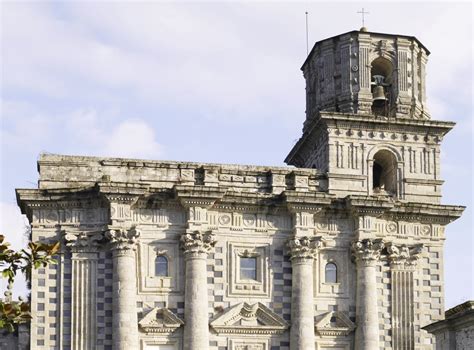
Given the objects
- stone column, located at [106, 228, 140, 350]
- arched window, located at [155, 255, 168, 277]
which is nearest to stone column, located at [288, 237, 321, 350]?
arched window, located at [155, 255, 168, 277]

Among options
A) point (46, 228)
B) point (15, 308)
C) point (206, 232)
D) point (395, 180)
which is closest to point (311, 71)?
point (395, 180)

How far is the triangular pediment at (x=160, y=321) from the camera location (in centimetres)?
3678

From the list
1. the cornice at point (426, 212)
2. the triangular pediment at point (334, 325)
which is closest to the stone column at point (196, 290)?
the triangular pediment at point (334, 325)

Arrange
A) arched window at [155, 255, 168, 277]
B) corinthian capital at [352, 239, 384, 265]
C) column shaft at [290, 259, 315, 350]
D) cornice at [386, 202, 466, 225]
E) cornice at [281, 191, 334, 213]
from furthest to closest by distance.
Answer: cornice at [386, 202, 466, 225] → corinthian capital at [352, 239, 384, 265] → cornice at [281, 191, 334, 213] → arched window at [155, 255, 168, 277] → column shaft at [290, 259, 315, 350]

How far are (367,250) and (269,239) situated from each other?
3.23 metres

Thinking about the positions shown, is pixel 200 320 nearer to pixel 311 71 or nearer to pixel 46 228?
pixel 46 228

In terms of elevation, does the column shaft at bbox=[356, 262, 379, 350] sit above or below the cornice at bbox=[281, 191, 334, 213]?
below

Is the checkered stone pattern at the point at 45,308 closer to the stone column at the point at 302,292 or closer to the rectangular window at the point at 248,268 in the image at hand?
the rectangular window at the point at 248,268

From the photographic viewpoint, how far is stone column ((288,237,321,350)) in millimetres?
37438

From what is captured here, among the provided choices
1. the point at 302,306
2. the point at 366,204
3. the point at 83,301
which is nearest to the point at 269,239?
the point at 302,306

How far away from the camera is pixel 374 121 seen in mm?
39938

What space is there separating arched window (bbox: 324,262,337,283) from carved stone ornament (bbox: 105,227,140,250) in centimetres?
652

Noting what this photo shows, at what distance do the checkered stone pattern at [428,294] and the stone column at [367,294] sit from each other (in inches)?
67.9

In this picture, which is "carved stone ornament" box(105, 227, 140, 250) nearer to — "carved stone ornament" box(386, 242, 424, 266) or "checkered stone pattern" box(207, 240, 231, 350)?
"checkered stone pattern" box(207, 240, 231, 350)
